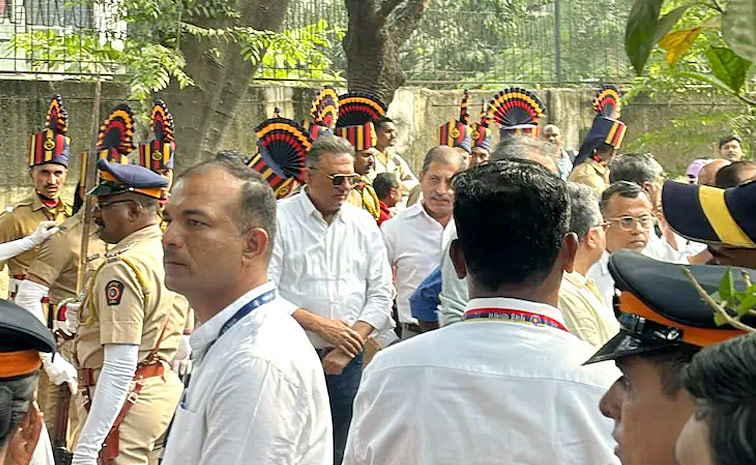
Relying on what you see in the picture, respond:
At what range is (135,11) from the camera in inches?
392

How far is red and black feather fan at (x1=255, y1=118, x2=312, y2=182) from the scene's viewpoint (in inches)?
320

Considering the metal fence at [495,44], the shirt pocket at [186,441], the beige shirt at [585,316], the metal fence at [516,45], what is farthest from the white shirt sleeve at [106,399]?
the metal fence at [516,45]

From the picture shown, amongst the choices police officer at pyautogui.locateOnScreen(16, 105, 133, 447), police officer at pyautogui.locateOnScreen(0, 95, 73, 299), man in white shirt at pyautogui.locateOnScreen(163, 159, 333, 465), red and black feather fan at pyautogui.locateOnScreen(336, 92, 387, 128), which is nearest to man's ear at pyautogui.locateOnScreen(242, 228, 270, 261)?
man in white shirt at pyautogui.locateOnScreen(163, 159, 333, 465)

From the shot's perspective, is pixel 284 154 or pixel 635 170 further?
pixel 284 154

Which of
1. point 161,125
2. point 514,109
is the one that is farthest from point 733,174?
point 514,109

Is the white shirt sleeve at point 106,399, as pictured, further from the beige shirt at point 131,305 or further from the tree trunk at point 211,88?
the tree trunk at point 211,88

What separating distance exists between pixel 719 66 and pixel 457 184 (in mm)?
1598

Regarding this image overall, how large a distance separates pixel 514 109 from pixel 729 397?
951cm

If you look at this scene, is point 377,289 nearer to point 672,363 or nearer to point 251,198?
point 251,198

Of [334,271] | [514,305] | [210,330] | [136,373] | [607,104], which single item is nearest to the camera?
[514,305]

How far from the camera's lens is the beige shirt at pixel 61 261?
787 cm

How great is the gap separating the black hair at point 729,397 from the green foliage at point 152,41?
26.4 feet

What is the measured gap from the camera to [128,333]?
17.0 feet

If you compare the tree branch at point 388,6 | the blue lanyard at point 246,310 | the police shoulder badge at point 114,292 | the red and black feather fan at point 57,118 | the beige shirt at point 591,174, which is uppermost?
the tree branch at point 388,6
